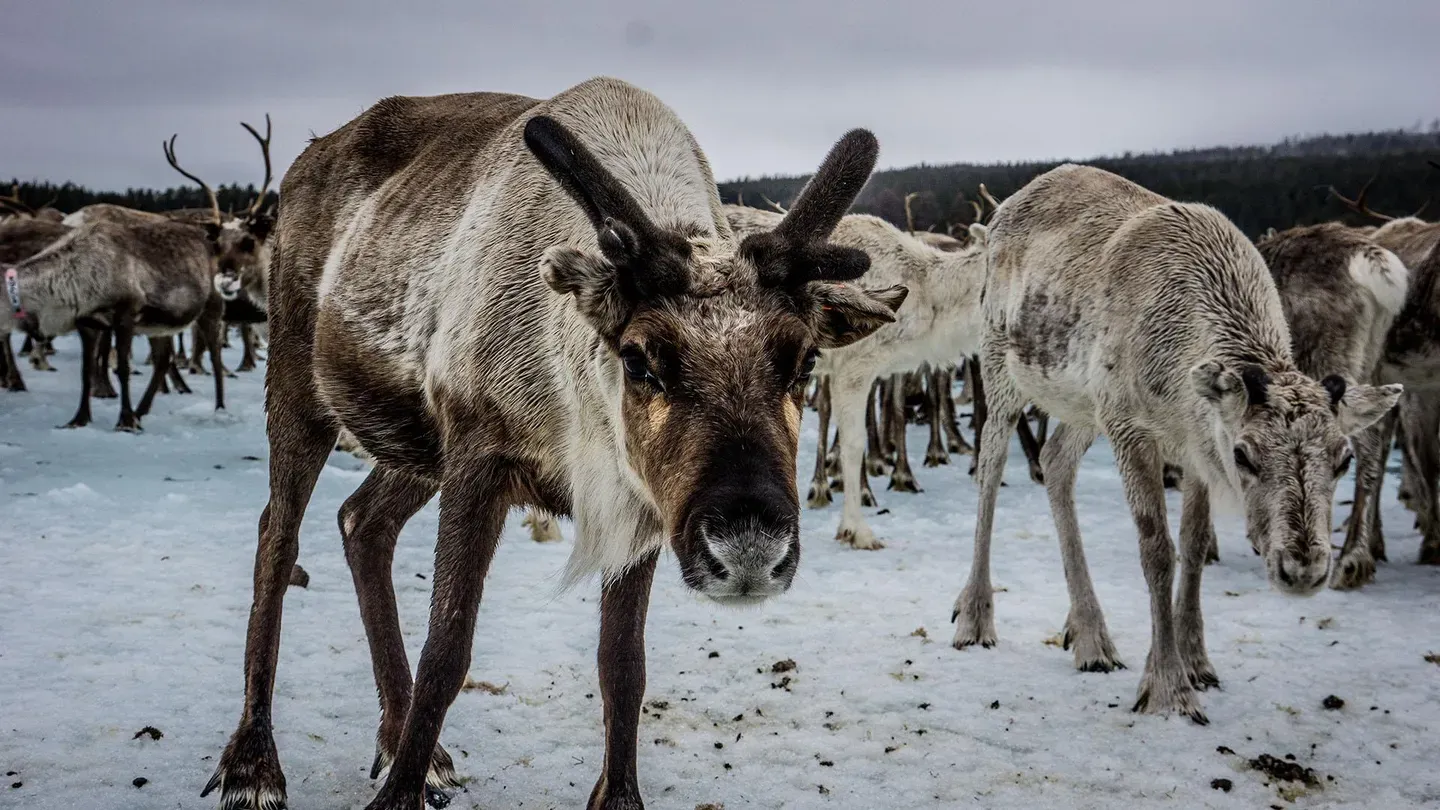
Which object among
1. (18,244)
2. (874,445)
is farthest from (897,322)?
(18,244)

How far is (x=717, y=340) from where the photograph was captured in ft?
7.72

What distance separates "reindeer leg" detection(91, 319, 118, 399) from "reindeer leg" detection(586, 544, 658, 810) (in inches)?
457

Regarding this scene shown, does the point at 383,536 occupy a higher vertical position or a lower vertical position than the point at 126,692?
higher

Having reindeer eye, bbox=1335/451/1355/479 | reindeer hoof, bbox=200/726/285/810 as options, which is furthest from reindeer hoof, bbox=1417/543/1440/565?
reindeer hoof, bbox=200/726/285/810

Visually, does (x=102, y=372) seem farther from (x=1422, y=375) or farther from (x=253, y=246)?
(x=1422, y=375)

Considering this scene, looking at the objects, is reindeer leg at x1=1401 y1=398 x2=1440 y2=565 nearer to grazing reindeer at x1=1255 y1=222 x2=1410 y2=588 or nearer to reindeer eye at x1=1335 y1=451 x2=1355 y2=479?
grazing reindeer at x1=1255 y1=222 x2=1410 y2=588

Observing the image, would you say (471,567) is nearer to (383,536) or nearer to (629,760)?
(629,760)

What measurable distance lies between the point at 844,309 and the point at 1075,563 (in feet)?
9.90

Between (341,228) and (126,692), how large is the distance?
1.99m

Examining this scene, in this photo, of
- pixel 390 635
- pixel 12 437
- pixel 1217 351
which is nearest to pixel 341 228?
pixel 390 635

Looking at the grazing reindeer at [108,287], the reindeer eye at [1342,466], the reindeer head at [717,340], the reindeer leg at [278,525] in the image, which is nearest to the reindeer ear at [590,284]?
the reindeer head at [717,340]

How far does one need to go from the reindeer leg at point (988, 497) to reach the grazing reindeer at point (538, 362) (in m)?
2.56

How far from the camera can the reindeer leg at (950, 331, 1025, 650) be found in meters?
5.24

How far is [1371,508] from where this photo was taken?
678 cm
